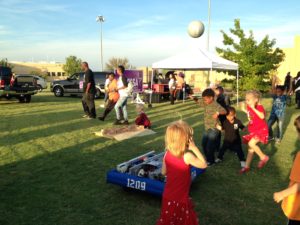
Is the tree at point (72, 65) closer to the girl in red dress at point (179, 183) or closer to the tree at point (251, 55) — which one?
the tree at point (251, 55)

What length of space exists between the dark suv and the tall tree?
916 centimetres

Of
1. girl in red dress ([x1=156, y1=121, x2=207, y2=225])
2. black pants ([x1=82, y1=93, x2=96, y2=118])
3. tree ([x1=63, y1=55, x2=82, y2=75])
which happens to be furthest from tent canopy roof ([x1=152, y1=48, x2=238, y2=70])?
tree ([x1=63, y1=55, x2=82, y2=75])

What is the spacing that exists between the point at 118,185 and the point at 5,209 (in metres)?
1.71

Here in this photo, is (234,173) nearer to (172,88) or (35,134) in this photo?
(35,134)

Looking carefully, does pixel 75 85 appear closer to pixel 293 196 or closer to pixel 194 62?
pixel 194 62

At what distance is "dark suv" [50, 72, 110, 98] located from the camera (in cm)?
2327

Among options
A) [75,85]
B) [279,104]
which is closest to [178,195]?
[279,104]

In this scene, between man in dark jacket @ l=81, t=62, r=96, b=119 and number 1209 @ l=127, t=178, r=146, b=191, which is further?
man in dark jacket @ l=81, t=62, r=96, b=119

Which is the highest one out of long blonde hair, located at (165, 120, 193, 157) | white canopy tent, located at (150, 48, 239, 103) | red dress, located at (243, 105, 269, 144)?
white canopy tent, located at (150, 48, 239, 103)

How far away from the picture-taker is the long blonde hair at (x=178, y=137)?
2889 millimetres

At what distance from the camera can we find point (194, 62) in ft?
52.3

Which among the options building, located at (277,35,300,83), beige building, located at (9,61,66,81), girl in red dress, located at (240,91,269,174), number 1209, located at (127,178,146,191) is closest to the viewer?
number 1209, located at (127,178,146,191)

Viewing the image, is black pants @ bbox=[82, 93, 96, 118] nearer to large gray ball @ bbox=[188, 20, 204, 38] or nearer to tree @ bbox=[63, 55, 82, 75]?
large gray ball @ bbox=[188, 20, 204, 38]

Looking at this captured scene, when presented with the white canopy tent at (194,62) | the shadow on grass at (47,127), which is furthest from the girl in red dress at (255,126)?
the white canopy tent at (194,62)
